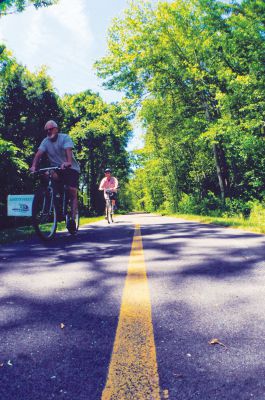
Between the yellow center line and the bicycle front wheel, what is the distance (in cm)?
331

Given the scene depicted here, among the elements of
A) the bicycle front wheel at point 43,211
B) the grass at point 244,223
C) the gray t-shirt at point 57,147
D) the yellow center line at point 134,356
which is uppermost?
the gray t-shirt at point 57,147

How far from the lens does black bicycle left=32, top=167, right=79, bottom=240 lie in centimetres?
534

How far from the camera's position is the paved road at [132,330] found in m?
1.18

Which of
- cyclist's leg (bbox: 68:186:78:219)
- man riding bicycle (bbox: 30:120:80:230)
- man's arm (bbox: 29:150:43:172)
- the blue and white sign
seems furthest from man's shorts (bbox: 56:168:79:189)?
the blue and white sign

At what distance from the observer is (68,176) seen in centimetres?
584

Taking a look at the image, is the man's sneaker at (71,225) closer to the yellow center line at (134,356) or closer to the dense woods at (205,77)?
the yellow center line at (134,356)

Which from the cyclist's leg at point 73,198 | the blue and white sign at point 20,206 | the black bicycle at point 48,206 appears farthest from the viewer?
the cyclist's leg at point 73,198

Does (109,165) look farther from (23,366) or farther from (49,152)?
(23,366)

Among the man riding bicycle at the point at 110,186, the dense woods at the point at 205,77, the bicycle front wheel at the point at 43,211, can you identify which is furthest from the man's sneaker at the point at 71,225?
the dense woods at the point at 205,77

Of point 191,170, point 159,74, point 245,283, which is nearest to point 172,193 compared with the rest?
point 191,170

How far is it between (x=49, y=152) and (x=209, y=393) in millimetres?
5288

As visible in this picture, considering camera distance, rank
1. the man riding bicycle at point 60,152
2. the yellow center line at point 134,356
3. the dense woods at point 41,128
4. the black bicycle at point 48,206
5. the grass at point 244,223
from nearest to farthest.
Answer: the yellow center line at point 134,356, the black bicycle at point 48,206, the man riding bicycle at point 60,152, the grass at point 244,223, the dense woods at point 41,128

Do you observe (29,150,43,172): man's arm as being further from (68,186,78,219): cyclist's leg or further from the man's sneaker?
the man's sneaker

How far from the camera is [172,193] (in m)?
33.8
